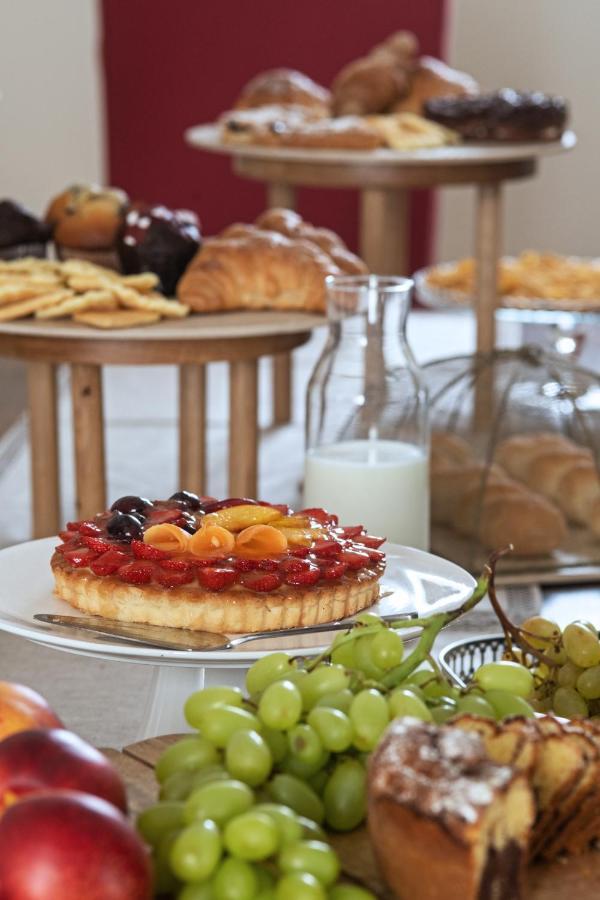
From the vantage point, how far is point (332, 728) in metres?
0.92

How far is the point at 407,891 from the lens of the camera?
0.81 metres

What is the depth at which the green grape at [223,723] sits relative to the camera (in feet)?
3.00

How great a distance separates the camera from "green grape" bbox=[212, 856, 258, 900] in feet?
2.51

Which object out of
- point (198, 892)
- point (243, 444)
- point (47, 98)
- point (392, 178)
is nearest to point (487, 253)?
point (392, 178)

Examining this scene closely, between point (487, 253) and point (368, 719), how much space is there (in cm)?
326

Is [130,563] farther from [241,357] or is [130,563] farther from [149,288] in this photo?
[149,288]

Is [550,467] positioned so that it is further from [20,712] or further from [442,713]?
[20,712]

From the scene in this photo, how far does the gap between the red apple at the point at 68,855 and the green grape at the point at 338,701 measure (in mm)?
248

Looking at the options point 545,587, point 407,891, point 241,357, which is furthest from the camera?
point 545,587

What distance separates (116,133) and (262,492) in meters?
3.22

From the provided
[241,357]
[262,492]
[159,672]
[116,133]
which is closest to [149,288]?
[241,357]

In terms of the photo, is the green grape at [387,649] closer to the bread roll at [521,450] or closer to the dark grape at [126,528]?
the dark grape at [126,528]

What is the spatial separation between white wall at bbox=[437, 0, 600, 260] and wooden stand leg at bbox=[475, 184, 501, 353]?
7.54ft

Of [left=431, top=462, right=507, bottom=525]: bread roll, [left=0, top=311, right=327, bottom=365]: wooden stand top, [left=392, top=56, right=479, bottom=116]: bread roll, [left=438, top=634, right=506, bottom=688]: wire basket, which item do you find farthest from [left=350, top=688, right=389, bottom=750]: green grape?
[left=392, top=56, right=479, bottom=116]: bread roll
